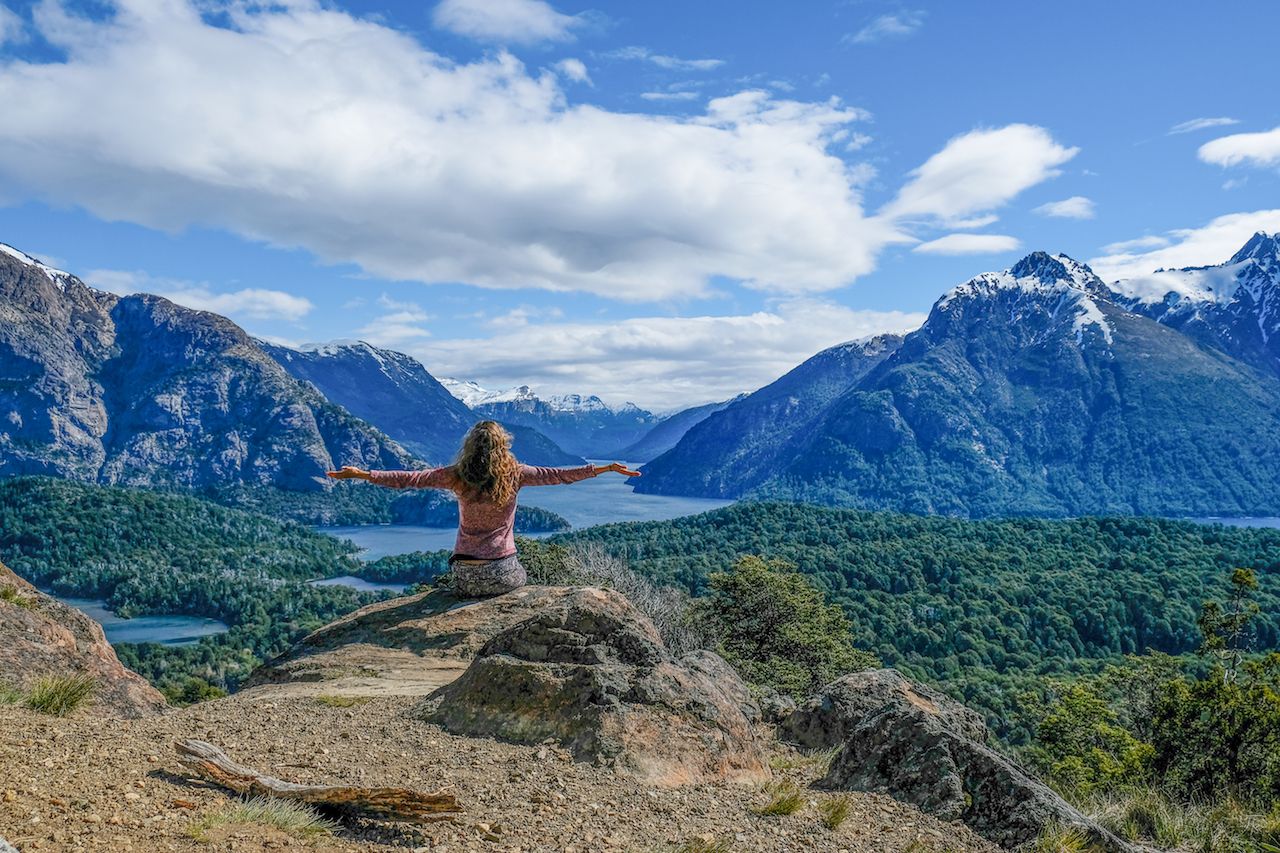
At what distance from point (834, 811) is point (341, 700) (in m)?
4.37

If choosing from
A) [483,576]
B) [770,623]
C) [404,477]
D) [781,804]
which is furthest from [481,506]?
[770,623]

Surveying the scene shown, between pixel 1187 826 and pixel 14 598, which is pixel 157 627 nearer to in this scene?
pixel 14 598

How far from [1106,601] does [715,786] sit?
75970 mm

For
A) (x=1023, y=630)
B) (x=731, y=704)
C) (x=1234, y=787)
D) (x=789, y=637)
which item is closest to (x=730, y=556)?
(x=1023, y=630)

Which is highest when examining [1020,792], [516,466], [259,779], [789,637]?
[516,466]

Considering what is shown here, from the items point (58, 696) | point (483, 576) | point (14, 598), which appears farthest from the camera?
point (483, 576)

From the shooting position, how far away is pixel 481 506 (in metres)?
9.30

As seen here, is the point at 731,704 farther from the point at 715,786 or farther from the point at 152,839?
the point at 152,839

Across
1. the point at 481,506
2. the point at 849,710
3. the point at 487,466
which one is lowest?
the point at 849,710

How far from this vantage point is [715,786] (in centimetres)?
578

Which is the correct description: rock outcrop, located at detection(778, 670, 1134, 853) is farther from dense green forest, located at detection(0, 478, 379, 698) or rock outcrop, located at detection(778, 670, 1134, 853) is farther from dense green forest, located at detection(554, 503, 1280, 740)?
dense green forest, located at detection(0, 478, 379, 698)

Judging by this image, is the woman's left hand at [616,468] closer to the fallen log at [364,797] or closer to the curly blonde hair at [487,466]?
the curly blonde hair at [487,466]

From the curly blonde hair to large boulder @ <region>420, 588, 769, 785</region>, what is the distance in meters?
2.11

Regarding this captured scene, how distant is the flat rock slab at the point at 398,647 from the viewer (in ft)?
26.7
